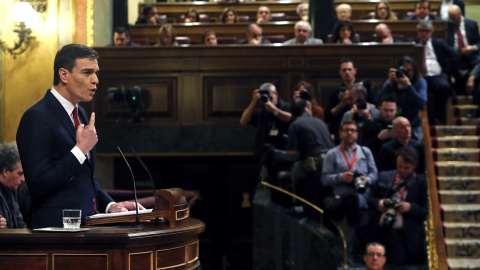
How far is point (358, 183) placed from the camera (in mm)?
6832

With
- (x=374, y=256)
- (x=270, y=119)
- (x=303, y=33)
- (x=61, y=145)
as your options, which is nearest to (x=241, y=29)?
(x=303, y=33)

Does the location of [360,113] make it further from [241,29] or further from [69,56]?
[69,56]

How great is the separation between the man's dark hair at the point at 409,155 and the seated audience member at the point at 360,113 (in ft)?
2.76

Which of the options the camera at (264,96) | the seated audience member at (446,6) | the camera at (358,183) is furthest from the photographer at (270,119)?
the seated audience member at (446,6)

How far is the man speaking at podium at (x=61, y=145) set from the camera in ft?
10.6

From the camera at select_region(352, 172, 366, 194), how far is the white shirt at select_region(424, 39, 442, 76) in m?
2.88

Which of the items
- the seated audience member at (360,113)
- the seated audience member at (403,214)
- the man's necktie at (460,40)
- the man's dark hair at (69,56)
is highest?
the man's necktie at (460,40)

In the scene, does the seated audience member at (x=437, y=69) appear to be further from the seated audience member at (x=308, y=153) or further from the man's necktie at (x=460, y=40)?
the seated audience member at (x=308, y=153)

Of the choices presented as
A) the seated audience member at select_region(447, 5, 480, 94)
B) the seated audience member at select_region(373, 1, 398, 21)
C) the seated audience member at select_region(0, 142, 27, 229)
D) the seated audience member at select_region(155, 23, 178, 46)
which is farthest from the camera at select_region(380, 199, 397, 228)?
the seated audience member at select_region(373, 1, 398, 21)

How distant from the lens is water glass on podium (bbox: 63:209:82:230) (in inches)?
121

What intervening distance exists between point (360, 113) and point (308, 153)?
69cm

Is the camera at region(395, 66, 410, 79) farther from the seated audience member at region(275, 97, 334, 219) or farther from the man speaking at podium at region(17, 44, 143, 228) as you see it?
the man speaking at podium at region(17, 44, 143, 228)

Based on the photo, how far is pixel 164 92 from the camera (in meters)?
9.76

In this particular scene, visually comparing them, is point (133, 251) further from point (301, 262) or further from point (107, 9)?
point (107, 9)
